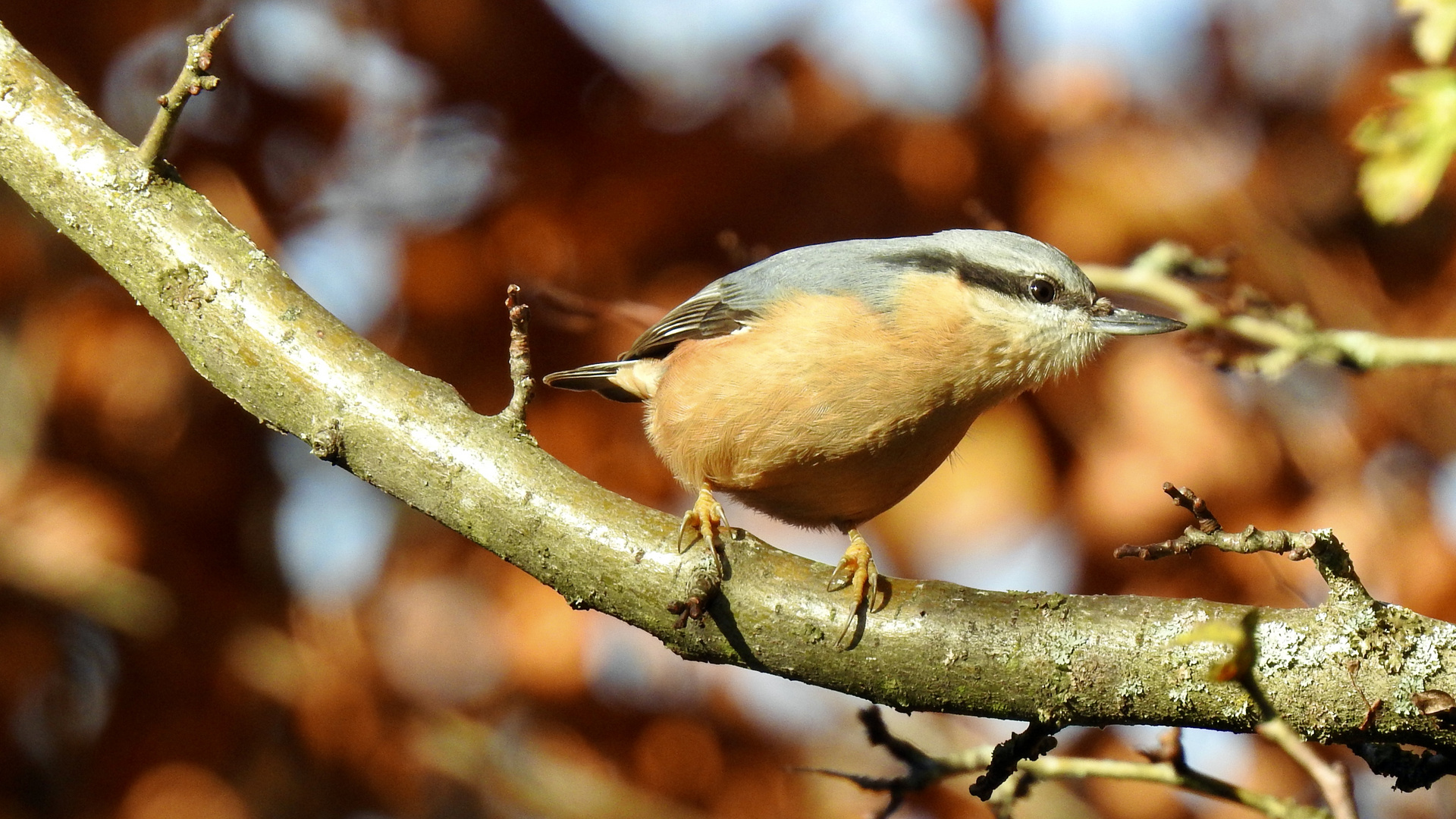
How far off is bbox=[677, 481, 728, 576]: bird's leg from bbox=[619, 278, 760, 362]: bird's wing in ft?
1.70

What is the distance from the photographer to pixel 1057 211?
130 inches

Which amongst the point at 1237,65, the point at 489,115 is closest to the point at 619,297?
the point at 489,115

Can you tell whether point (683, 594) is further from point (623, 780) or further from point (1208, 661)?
point (623, 780)

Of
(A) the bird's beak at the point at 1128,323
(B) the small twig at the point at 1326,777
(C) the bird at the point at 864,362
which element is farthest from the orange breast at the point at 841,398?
(B) the small twig at the point at 1326,777

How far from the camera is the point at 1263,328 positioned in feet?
8.89

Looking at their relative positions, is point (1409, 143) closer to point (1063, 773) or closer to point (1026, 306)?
point (1026, 306)

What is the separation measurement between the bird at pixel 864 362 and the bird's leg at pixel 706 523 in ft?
0.08

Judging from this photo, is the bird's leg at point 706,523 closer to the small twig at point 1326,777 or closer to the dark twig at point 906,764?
the dark twig at point 906,764

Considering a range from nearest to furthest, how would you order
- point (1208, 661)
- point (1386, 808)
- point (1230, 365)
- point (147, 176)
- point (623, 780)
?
point (1208, 661)
point (147, 176)
point (1230, 365)
point (1386, 808)
point (623, 780)

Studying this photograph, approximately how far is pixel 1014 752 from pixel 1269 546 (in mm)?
531

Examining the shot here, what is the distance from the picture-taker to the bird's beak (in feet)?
8.66

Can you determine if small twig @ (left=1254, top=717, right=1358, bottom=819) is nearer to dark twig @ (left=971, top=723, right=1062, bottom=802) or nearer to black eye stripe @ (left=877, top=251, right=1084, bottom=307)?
dark twig @ (left=971, top=723, right=1062, bottom=802)

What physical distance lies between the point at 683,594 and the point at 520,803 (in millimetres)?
1910

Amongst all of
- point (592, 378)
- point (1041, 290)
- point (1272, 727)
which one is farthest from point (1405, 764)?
point (592, 378)
